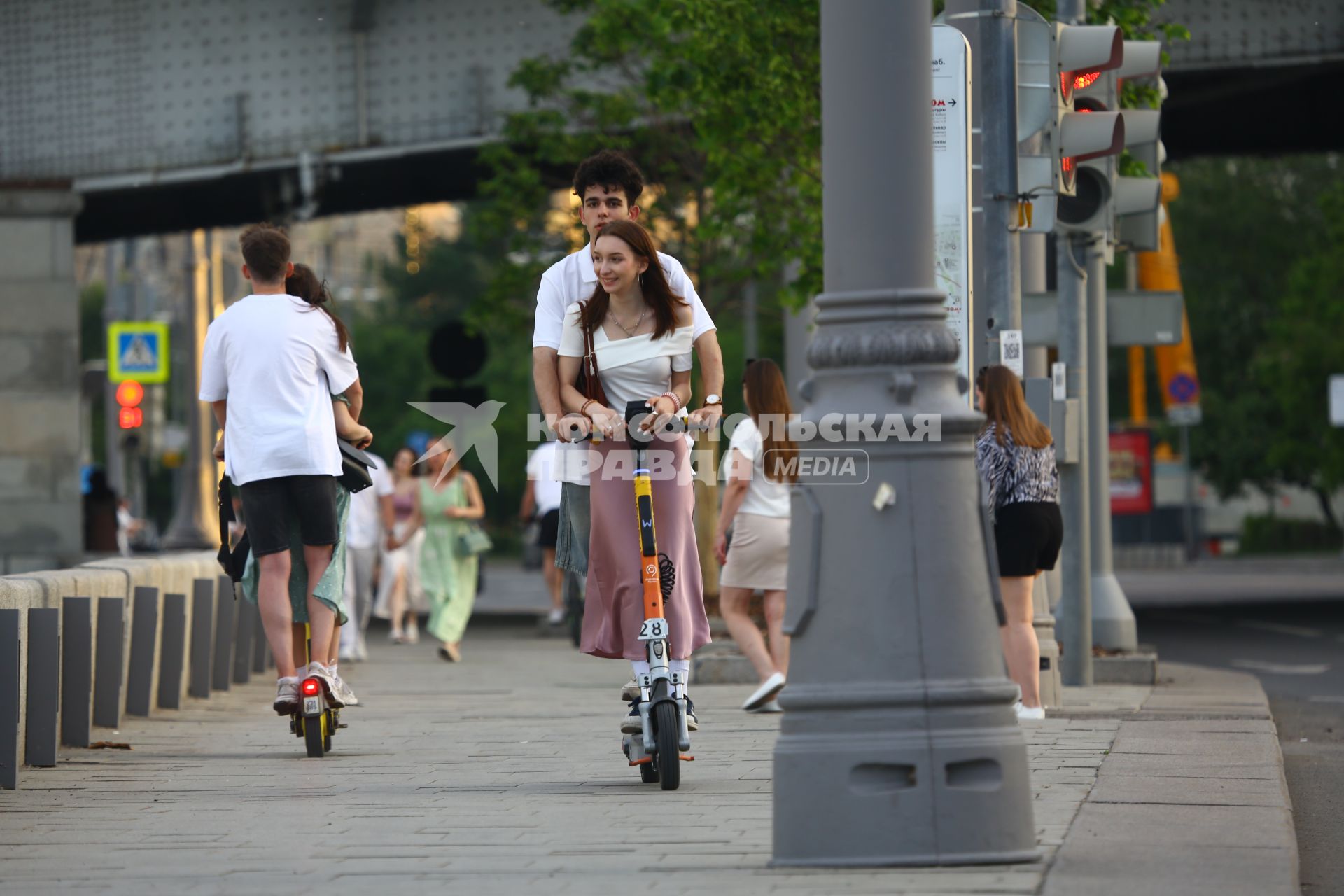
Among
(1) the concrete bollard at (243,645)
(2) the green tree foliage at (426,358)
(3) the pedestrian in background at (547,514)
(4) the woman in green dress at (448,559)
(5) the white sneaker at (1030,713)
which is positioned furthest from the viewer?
(2) the green tree foliage at (426,358)

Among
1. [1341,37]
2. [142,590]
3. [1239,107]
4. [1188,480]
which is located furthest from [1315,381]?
[142,590]

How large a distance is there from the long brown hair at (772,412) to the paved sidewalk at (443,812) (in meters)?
1.23

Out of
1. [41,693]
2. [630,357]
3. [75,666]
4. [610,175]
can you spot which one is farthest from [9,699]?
[610,175]

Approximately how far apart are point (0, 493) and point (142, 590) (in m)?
10.7

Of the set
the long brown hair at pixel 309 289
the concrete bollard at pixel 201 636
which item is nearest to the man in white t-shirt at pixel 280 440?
the long brown hair at pixel 309 289

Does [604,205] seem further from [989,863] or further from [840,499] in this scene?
[989,863]

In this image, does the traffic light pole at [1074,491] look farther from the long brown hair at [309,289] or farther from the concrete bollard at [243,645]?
the concrete bollard at [243,645]

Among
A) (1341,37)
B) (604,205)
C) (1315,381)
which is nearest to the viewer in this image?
(604,205)

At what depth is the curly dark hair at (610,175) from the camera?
282 inches

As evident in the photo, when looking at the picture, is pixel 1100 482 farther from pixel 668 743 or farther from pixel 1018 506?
pixel 668 743

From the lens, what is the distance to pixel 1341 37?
19.6 meters

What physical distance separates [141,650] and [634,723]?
12.6 ft

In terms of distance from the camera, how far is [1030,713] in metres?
9.25

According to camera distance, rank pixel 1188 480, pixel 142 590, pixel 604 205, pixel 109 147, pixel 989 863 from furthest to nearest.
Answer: pixel 1188 480 < pixel 109 147 < pixel 142 590 < pixel 604 205 < pixel 989 863
